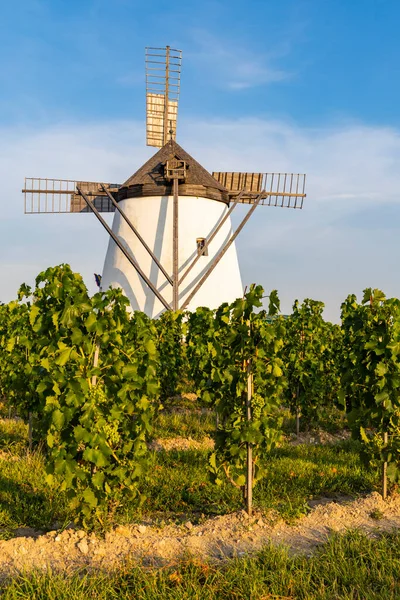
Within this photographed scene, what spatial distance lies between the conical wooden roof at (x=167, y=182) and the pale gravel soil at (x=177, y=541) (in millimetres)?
18424

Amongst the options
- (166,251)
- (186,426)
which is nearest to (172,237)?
(166,251)

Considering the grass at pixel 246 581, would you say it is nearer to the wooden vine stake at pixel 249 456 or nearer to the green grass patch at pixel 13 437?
the wooden vine stake at pixel 249 456

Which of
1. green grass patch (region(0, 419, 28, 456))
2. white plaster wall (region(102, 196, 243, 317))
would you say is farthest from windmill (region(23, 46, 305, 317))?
green grass patch (region(0, 419, 28, 456))

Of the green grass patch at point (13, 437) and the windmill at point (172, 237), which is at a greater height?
the windmill at point (172, 237)

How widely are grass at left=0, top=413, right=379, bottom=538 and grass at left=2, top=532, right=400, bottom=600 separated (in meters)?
1.24

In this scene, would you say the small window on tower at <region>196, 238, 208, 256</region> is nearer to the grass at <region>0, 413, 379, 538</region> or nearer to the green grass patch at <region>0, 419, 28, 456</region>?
the green grass patch at <region>0, 419, 28, 456</region>

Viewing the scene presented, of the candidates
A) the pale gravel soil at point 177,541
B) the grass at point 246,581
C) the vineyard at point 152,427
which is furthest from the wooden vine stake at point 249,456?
the grass at point 246,581

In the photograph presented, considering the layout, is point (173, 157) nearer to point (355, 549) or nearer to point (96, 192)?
point (96, 192)

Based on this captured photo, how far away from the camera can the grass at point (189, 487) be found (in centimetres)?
646

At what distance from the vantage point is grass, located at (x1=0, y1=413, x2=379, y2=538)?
646cm

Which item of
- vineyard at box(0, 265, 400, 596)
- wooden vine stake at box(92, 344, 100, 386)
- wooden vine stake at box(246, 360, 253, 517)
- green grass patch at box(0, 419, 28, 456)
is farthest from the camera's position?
green grass patch at box(0, 419, 28, 456)

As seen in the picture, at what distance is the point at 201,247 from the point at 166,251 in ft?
4.76

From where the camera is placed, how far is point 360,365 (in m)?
7.44

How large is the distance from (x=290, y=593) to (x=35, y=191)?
A: 80.3 feet
